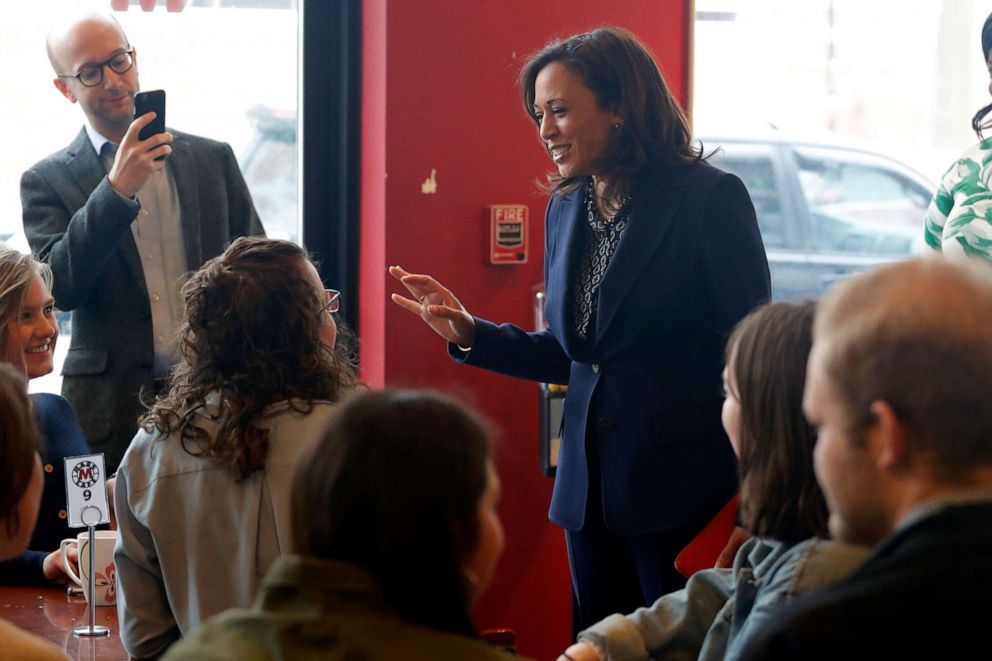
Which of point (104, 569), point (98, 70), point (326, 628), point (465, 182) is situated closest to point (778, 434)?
point (326, 628)

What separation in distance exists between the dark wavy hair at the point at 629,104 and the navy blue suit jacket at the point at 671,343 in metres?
0.05

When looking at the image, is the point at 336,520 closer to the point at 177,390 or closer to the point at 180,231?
the point at 177,390

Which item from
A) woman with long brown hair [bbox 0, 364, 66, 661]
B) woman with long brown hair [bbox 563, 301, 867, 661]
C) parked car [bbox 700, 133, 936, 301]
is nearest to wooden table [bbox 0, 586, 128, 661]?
woman with long brown hair [bbox 0, 364, 66, 661]

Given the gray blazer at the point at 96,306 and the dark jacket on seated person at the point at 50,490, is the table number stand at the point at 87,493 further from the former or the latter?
the gray blazer at the point at 96,306

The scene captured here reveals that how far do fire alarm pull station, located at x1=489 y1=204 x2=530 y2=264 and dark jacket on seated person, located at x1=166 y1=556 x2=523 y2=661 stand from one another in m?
2.41

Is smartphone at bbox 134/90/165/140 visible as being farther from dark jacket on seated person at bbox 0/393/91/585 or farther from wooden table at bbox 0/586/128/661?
wooden table at bbox 0/586/128/661

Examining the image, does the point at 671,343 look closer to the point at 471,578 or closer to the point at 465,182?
the point at 465,182

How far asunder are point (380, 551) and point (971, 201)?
1836 mm

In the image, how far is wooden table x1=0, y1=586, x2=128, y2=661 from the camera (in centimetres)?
203

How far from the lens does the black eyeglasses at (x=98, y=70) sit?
10.3 feet

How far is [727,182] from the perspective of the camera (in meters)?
2.50

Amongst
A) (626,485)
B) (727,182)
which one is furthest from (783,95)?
(626,485)

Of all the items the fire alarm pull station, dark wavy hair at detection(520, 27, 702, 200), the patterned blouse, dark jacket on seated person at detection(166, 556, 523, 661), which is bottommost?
dark jacket on seated person at detection(166, 556, 523, 661)

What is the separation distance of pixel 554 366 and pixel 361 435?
157 centimetres
